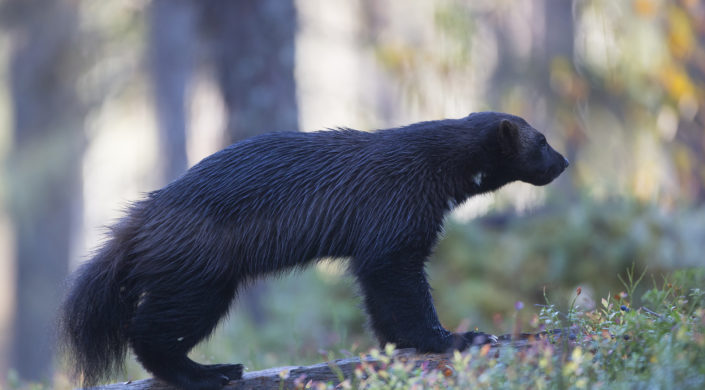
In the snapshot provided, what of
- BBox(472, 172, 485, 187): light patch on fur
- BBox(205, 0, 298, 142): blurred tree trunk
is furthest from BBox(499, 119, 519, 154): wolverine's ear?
BBox(205, 0, 298, 142): blurred tree trunk

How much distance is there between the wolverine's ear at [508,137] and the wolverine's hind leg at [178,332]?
2.24 meters

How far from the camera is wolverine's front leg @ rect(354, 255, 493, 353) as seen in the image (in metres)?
5.23

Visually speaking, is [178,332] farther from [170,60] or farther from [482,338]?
[170,60]

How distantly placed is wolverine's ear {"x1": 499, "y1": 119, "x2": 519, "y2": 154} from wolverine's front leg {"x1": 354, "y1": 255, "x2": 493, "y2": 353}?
44.4 inches

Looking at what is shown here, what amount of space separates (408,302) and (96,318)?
76.9 inches

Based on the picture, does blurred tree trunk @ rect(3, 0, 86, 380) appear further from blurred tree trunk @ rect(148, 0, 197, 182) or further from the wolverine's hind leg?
the wolverine's hind leg

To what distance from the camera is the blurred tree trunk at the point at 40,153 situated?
19.0 meters

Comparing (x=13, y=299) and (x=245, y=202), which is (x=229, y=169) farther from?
(x=13, y=299)

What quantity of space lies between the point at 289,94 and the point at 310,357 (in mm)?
4875

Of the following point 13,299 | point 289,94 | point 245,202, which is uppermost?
point 289,94

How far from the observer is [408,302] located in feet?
17.4

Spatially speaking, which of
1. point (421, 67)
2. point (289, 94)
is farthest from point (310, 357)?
point (421, 67)

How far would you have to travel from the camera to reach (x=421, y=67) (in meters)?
13.8

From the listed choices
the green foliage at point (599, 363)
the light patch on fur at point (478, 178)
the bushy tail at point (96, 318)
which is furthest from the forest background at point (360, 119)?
the light patch on fur at point (478, 178)
